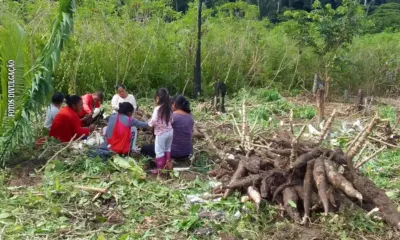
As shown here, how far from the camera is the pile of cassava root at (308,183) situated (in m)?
4.19

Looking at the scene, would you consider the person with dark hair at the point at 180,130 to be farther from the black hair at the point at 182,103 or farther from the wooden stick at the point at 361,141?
the wooden stick at the point at 361,141

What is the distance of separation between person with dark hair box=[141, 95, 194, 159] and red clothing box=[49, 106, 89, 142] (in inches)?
38.7

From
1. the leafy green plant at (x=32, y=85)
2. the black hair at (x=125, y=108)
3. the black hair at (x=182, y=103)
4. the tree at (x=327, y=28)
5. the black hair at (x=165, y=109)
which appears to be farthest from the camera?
the tree at (x=327, y=28)

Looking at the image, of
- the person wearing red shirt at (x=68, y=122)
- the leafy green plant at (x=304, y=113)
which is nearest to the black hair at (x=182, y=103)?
the person wearing red shirt at (x=68, y=122)

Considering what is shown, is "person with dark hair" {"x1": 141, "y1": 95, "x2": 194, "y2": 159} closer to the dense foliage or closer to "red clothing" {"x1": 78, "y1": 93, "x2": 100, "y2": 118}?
"red clothing" {"x1": 78, "y1": 93, "x2": 100, "y2": 118}

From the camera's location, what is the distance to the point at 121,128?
232 inches

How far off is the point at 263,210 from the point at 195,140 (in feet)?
8.71

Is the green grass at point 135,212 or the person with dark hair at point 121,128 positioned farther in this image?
the person with dark hair at point 121,128

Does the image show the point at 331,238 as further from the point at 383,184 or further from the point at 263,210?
the point at 383,184

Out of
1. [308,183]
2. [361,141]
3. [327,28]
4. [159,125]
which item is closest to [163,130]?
[159,125]

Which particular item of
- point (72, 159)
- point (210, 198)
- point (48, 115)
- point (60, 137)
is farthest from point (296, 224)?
point (48, 115)

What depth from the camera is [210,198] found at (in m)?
4.77

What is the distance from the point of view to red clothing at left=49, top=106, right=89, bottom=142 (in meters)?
6.27

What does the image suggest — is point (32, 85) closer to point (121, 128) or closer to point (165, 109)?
point (121, 128)
